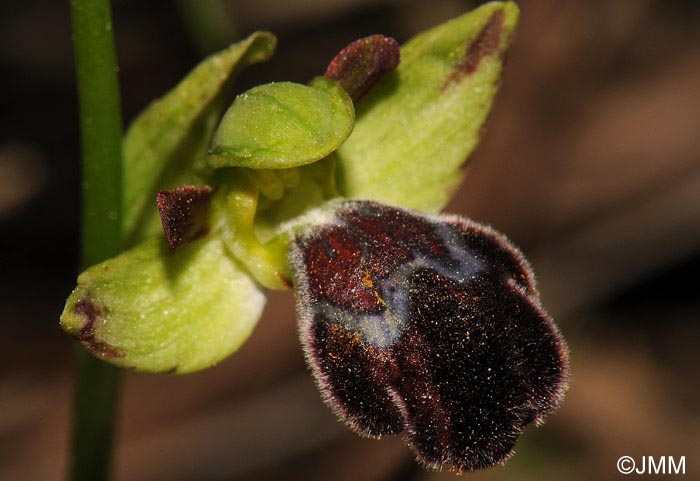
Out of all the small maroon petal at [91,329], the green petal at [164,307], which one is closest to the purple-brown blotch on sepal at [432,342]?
the green petal at [164,307]

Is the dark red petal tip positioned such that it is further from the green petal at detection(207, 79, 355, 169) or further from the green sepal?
the green sepal

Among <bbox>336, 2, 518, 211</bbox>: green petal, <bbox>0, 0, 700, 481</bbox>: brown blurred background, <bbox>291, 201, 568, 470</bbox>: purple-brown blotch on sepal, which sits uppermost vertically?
<bbox>336, 2, 518, 211</bbox>: green petal

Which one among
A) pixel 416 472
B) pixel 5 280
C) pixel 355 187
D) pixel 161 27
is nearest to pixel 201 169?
pixel 355 187

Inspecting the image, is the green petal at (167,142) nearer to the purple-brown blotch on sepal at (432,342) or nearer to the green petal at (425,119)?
the green petal at (425,119)

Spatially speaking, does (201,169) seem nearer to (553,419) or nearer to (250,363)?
(250,363)

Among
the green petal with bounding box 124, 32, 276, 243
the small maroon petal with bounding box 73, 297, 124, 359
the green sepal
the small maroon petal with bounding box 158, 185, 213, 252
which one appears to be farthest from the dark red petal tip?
the small maroon petal with bounding box 73, 297, 124, 359

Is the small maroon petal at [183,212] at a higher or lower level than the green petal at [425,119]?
higher

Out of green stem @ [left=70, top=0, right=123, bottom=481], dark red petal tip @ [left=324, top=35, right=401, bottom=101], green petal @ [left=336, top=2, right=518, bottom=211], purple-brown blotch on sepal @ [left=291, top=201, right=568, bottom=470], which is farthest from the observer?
green petal @ [left=336, top=2, right=518, bottom=211]
